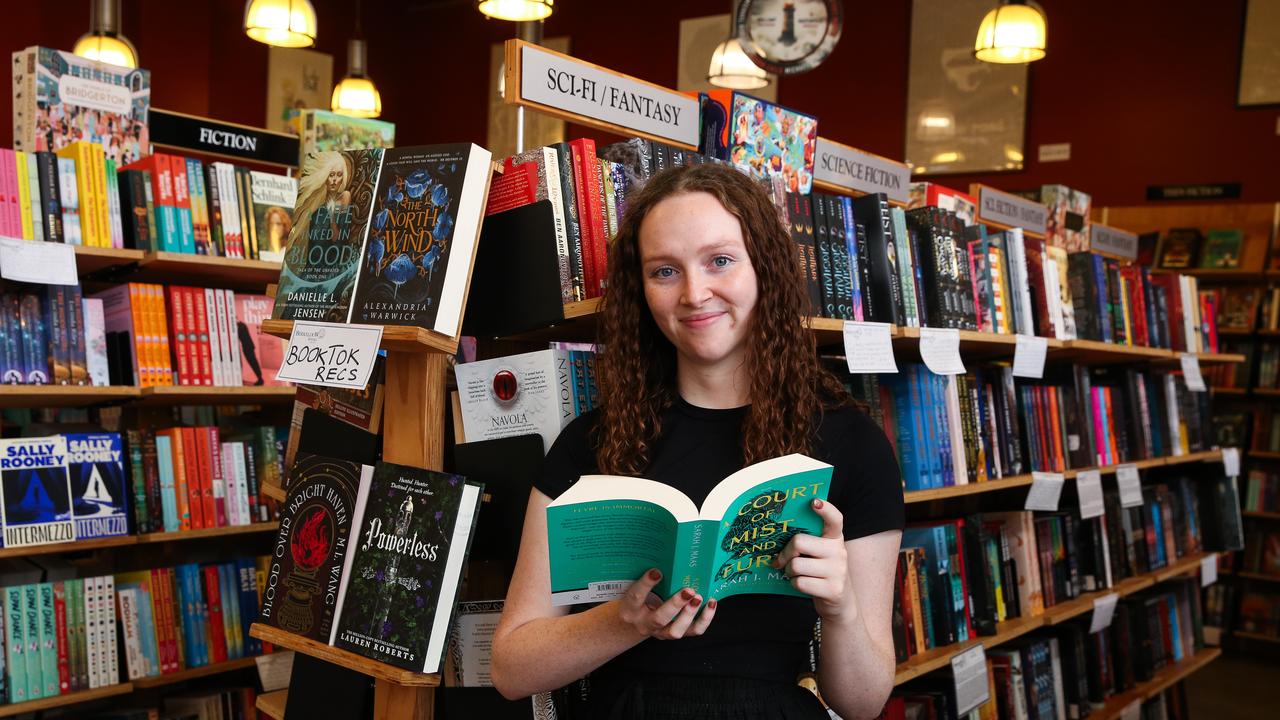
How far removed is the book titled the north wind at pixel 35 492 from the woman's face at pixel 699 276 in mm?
2051

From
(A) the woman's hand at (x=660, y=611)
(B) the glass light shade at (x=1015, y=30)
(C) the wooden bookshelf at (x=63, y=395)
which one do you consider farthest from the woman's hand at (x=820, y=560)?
(B) the glass light shade at (x=1015, y=30)

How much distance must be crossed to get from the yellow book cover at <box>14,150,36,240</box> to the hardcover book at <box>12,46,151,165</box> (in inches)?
9.3

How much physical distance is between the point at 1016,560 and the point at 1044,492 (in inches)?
8.7

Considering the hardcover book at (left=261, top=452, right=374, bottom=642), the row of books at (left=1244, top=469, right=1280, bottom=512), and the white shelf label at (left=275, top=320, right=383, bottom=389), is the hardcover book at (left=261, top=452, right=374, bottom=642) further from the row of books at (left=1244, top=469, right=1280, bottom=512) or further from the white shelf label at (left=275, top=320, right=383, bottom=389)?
the row of books at (left=1244, top=469, right=1280, bottom=512)

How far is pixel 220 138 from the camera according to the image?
11.8 ft

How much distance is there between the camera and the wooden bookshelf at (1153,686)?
3.43 metres

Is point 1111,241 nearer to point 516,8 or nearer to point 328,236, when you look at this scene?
point 516,8

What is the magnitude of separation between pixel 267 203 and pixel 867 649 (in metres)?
2.54

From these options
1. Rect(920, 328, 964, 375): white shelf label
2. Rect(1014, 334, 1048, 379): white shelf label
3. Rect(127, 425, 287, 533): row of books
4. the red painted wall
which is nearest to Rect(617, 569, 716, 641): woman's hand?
Rect(920, 328, 964, 375): white shelf label

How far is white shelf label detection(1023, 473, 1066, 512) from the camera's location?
2.86 metres

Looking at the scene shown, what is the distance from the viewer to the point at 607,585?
Result: 4.28 feet

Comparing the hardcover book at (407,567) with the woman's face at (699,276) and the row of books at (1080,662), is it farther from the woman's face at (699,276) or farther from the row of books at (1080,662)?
the row of books at (1080,662)

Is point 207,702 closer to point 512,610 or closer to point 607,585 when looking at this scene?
point 512,610

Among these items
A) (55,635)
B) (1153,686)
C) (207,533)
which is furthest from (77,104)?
(1153,686)
